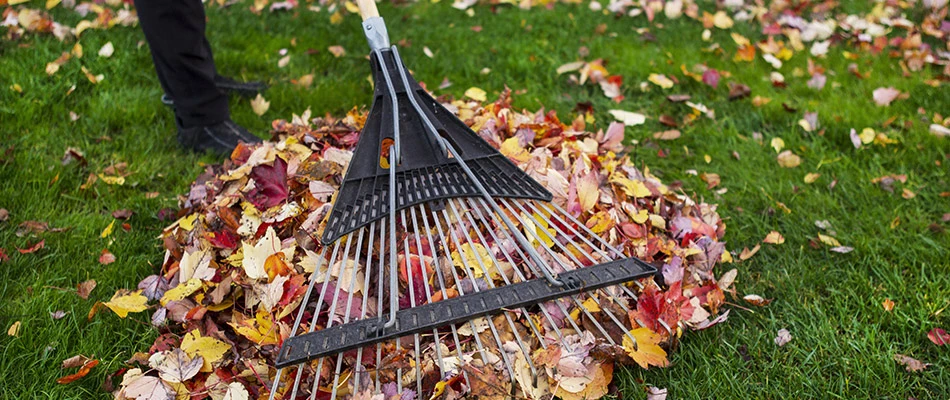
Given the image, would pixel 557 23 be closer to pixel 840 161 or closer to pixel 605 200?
pixel 840 161

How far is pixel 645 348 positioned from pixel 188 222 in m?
1.50

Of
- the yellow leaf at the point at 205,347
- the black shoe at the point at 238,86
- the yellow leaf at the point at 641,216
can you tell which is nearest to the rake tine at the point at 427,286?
the yellow leaf at the point at 205,347

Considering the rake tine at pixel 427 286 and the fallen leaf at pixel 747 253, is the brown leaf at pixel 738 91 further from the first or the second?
the rake tine at pixel 427 286

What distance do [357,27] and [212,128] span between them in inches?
54.8

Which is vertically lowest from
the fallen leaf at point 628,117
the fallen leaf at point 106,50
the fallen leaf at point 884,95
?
the fallen leaf at point 884,95

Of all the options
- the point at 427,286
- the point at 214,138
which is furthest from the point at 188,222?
the point at 427,286

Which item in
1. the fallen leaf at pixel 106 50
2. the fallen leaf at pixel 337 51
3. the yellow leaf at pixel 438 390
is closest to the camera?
the yellow leaf at pixel 438 390

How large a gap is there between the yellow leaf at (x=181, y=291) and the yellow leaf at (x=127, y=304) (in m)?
0.07

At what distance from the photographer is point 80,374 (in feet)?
5.15

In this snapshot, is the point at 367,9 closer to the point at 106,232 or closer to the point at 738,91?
the point at 106,232

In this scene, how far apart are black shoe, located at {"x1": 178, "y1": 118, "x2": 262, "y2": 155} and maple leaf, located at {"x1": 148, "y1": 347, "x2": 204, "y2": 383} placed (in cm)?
120

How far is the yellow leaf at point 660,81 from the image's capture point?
3.14 m

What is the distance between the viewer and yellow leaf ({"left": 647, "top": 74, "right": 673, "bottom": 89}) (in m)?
3.14

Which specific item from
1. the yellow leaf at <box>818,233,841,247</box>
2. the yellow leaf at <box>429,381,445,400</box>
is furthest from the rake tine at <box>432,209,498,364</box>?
the yellow leaf at <box>818,233,841,247</box>
